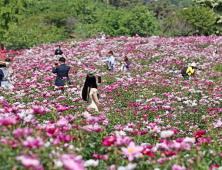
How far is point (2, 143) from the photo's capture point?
85.7 inches

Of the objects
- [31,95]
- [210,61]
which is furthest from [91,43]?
[31,95]

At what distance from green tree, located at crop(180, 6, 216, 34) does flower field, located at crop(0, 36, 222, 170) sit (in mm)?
18115

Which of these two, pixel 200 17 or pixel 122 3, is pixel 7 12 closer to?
pixel 200 17

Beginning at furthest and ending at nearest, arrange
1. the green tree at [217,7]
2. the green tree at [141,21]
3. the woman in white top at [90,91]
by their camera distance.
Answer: the green tree at [141,21], the green tree at [217,7], the woman in white top at [90,91]

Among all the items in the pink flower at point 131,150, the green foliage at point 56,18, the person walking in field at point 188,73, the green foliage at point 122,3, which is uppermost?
the green foliage at point 122,3

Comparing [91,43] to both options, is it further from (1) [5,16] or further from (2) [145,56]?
(1) [5,16]

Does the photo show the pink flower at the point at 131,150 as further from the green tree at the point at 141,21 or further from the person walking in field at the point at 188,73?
the green tree at the point at 141,21

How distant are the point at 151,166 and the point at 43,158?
1.01 m

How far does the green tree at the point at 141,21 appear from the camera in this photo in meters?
36.4

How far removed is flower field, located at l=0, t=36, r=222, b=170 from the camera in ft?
7.19

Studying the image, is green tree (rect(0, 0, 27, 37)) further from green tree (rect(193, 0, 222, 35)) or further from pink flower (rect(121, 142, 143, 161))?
pink flower (rect(121, 142, 143, 161))

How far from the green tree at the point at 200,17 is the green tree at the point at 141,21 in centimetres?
443

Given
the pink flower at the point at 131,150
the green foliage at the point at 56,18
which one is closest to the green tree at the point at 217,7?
the green foliage at the point at 56,18

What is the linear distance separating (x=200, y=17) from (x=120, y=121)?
32.5 metres
